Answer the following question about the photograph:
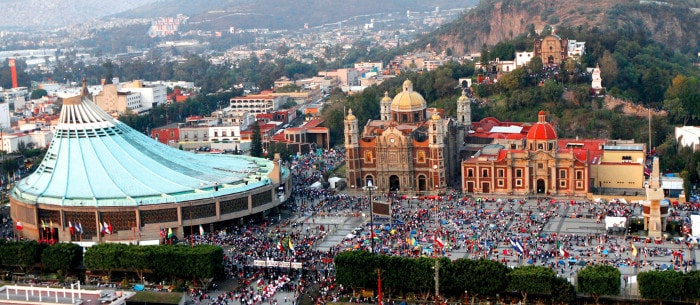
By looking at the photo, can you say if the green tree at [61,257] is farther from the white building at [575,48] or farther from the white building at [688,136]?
the white building at [575,48]

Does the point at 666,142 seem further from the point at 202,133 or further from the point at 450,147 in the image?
the point at 202,133

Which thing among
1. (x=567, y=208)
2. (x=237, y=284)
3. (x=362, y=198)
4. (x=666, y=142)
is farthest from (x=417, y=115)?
(x=237, y=284)

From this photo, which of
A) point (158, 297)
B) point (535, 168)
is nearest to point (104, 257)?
point (158, 297)

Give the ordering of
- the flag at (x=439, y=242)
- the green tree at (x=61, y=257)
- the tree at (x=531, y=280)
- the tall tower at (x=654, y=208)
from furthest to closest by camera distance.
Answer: the tall tower at (x=654, y=208) < the flag at (x=439, y=242) < the green tree at (x=61, y=257) < the tree at (x=531, y=280)

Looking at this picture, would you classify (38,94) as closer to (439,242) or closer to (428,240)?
(428,240)

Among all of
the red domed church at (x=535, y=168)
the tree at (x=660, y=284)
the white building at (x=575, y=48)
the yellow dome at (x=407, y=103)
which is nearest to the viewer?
the tree at (x=660, y=284)

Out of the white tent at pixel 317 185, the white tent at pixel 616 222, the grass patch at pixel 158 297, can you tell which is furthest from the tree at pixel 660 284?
the white tent at pixel 317 185
